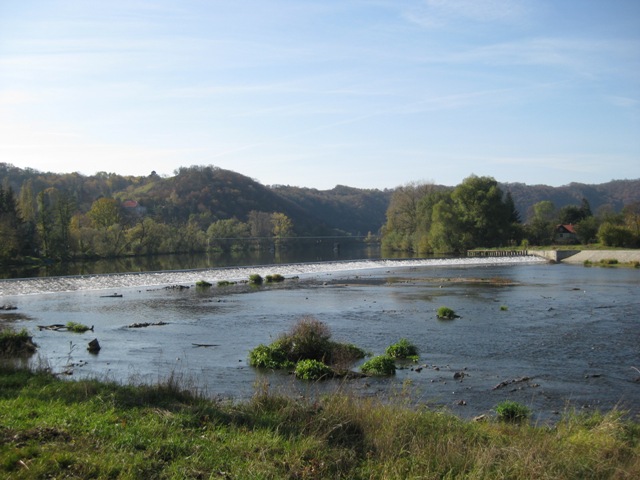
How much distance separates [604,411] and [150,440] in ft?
36.6

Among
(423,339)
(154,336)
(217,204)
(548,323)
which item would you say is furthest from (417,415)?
(217,204)

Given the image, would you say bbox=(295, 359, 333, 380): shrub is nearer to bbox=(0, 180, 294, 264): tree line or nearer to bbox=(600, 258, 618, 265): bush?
bbox=(0, 180, 294, 264): tree line

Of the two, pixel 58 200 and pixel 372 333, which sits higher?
pixel 58 200

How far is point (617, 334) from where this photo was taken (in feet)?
83.0

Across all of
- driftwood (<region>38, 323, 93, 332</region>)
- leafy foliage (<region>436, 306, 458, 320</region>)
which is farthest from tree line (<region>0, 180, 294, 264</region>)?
leafy foliage (<region>436, 306, 458, 320</region>)

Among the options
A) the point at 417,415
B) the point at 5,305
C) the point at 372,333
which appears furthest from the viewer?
the point at 5,305

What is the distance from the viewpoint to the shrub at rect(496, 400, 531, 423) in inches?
510

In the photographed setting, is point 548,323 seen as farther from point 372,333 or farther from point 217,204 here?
point 217,204

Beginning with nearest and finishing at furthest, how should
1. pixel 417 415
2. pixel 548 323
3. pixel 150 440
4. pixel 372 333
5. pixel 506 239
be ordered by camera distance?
pixel 150 440 → pixel 417 415 → pixel 372 333 → pixel 548 323 → pixel 506 239

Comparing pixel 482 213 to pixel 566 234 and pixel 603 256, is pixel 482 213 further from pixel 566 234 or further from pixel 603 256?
pixel 603 256

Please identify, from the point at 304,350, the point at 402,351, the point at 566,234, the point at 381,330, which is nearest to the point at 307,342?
the point at 304,350

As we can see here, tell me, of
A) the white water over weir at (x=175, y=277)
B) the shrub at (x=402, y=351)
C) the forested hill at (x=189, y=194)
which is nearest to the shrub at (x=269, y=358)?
the shrub at (x=402, y=351)

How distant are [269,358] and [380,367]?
3.72m

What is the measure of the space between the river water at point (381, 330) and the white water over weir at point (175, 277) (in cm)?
21
